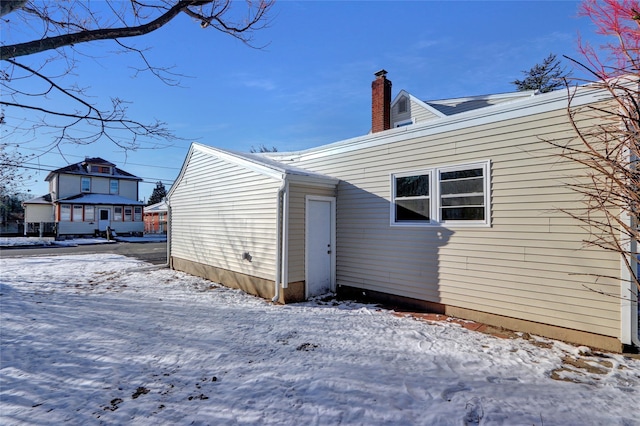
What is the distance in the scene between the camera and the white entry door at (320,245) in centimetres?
695

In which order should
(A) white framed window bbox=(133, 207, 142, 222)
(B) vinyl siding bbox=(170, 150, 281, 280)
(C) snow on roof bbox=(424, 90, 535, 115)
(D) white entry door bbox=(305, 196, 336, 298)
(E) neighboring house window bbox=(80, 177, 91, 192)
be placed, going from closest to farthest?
(D) white entry door bbox=(305, 196, 336, 298), (B) vinyl siding bbox=(170, 150, 281, 280), (C) snow on roof bbox=(424, 90, 535, 115), (E) neighboring house window bbox=(80, 177, 91, 192), (A) white framed window bbox=(133, 207, 142, 222)

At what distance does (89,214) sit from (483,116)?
32160mm

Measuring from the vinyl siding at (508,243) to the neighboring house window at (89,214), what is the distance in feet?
97.4

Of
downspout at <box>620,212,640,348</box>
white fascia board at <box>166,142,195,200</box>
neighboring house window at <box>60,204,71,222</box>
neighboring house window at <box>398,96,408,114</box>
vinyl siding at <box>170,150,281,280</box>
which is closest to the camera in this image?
downspout at <box>620,212,640,348</box>

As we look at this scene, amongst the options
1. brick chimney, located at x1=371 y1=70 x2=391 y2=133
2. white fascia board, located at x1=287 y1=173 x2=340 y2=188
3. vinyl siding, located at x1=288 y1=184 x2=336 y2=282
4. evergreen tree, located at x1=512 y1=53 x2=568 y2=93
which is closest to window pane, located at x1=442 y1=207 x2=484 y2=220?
white fascia board, located at x1=287 y1=173 x2=340 y2=188

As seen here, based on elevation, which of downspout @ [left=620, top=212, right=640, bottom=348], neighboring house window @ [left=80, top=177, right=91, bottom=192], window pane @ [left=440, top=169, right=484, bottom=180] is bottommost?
downspout @ [left=620, top=212, right=640, bottom=348]

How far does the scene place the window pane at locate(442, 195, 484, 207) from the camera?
17.2ft

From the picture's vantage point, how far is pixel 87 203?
26375mm

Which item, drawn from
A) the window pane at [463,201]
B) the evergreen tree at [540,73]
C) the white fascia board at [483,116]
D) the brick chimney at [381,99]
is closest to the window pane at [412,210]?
the window pane at [463,201]

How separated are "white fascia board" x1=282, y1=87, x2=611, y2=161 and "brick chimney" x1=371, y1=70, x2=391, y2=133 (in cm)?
559

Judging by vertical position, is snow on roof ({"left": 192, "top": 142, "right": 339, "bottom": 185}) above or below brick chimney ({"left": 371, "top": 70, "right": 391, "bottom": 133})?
below

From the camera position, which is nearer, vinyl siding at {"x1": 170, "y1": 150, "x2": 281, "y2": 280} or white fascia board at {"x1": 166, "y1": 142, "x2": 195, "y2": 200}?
vinyl siding at {"x1": 170, "y1": 150, "x2": 281, "y2": 280}

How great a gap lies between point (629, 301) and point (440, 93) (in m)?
12.7

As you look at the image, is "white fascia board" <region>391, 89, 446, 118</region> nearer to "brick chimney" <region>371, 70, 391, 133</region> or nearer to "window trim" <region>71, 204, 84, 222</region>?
"brick chimney" <region>371, 70, 391, 133</region>
